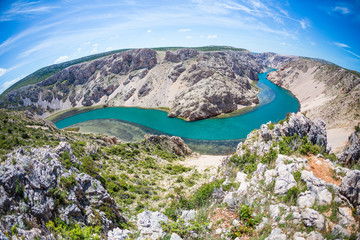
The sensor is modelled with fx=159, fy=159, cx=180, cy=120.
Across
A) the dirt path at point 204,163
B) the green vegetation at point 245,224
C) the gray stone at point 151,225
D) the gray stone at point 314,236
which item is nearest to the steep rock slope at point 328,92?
the dirt path at point 204,163

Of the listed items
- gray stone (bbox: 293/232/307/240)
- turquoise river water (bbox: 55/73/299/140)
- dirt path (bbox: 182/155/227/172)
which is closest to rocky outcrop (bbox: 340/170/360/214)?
gray stone (bbox: 293/232/307/240)

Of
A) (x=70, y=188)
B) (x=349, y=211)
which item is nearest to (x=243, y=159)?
(x=349, y=211)

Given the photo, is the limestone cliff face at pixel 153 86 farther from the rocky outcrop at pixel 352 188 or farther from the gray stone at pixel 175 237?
the gray stone at pixel 175 237

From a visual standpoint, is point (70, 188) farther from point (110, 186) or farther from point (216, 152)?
point (216, 152)

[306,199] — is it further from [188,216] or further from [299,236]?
[188,216]

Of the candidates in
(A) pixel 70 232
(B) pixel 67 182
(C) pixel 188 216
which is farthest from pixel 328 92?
(A) pixel 70 232

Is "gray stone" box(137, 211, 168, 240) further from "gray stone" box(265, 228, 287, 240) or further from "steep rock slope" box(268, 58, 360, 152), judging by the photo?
"steep rock slope" box(268, 58, 360, 152)
